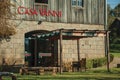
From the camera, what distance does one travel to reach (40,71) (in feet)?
82.7

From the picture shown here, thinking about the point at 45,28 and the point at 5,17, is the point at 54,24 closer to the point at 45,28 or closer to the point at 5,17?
the point at 45,28

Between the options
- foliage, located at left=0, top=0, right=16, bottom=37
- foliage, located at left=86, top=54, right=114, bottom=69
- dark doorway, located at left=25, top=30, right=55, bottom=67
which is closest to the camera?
foliage, located at left=0, top=0, right=16, bottom=37

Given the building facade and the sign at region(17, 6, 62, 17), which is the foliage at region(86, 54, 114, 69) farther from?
the sign at region(17, 6, 62, 17)

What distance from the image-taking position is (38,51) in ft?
108

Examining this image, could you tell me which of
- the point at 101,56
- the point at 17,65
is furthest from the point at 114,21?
the point at 17,65

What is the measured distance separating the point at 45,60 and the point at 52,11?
12.9 feet

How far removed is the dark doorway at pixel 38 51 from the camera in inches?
1260

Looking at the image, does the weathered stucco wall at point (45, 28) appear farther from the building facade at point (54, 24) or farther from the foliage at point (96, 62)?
the foliage at point (96, 62)

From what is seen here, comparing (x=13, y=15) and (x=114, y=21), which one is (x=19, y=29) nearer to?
(x=13, y=15)

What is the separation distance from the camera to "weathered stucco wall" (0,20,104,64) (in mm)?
29703

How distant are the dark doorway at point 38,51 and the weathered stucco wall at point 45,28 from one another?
0.97 m

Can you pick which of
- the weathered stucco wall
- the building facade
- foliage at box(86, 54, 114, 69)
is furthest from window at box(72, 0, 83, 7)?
foliage at box(86, 54, 114, 69)

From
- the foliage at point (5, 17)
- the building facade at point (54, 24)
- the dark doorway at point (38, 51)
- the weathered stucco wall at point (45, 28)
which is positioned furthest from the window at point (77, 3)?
the foliage at point (5, 17)

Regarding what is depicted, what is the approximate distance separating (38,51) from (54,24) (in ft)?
8.75
